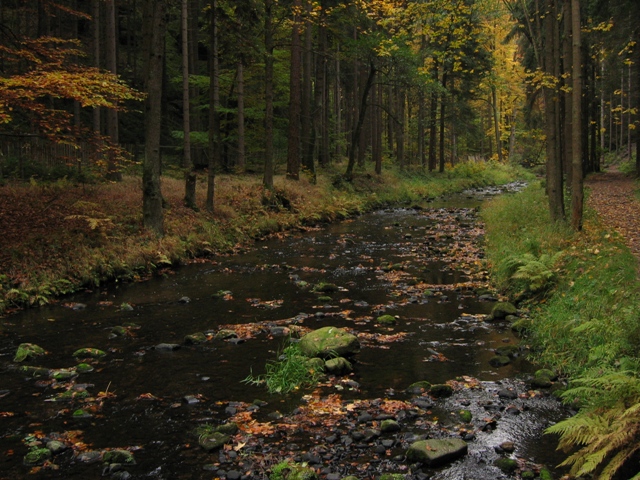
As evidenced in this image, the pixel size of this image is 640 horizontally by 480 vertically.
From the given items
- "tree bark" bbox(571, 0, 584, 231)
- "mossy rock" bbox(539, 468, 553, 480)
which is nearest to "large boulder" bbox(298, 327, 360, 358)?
"mossy rock" bbox(539, 468, 553, 480)

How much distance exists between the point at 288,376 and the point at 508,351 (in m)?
3.53

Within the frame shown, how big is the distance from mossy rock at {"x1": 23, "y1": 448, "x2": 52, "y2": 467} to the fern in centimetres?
509

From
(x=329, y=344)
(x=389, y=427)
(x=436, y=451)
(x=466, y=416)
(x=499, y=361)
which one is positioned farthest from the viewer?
(x=329, y=344)

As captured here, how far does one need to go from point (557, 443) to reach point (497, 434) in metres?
0.62

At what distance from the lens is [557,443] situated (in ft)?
18.8

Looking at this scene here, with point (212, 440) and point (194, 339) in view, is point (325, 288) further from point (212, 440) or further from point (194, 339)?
point (212, 440)

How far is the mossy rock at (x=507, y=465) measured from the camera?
520cm

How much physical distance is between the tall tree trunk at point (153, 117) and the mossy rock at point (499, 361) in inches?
428

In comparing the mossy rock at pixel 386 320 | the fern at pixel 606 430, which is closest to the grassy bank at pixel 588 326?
the fern at pixel 606 430

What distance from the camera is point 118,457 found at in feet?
17.7

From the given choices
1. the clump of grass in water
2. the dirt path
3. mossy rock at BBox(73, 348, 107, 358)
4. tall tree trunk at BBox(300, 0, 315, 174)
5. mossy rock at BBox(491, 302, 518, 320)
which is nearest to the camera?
the clump of grass in water

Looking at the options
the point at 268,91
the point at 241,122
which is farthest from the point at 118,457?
the point at 241,122

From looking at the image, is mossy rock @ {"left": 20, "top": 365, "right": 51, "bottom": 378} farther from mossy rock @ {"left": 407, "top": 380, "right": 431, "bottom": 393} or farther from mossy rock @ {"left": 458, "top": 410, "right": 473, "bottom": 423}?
mossy rock @ {"left": 458, "top": 410, "right": 473, "bottom": 423}

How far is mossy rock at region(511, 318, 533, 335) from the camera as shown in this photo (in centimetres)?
906
